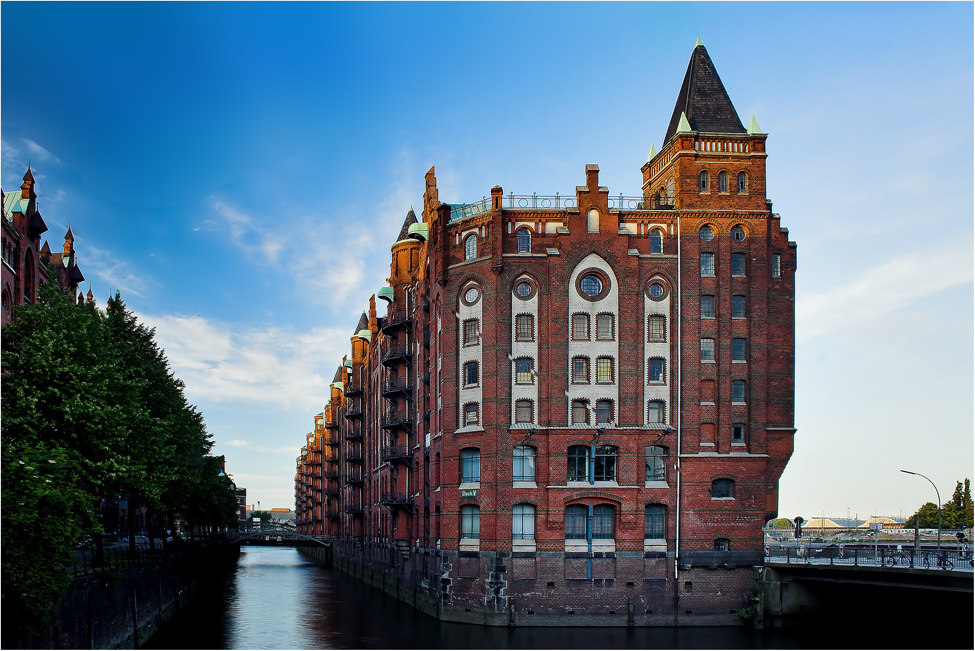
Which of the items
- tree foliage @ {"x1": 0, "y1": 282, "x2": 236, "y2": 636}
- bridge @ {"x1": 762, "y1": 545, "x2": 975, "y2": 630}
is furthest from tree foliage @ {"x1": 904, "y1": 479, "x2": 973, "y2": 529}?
tree foliage @ {"x1": 0, "y1": 282, "x2": 236, "y2": 636}

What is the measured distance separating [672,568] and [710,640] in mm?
5201

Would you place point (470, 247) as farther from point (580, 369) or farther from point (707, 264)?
point (707, 264)

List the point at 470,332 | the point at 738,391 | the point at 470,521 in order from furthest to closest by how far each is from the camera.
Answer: the point at 470,332, the point at 738,391, the point at 470,521

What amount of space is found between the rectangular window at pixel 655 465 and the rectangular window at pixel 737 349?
21.3ft

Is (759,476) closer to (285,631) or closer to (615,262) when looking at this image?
(615,262)

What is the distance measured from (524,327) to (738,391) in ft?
40.1

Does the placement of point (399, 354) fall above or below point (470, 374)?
above

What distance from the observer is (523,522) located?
170 ft

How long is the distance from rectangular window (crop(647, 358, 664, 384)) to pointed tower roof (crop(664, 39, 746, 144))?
13.2 meters

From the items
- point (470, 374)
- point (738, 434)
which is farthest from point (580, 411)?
point (738, 434)

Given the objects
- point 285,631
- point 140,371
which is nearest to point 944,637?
point 285,631

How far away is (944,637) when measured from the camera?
4575cm

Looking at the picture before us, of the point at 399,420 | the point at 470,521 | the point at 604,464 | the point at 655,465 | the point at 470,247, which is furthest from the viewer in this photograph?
the point at 399,420

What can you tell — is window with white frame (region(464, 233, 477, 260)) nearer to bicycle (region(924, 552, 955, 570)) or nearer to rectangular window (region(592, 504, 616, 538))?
rectangular window (region(592, 504, 616, 538))
